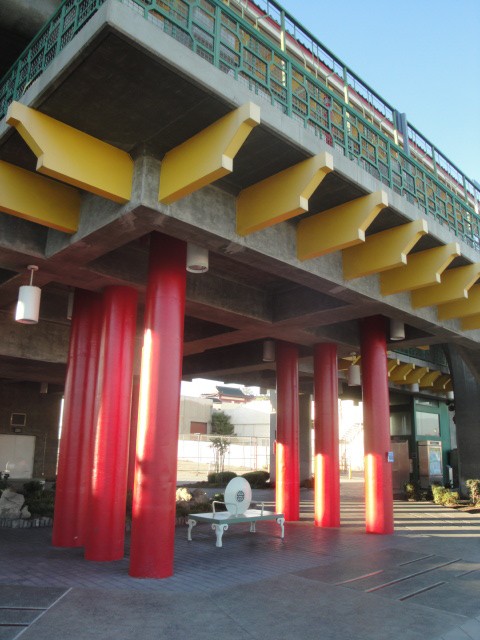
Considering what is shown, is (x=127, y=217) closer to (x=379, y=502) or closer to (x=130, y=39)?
(x=130, y=39)

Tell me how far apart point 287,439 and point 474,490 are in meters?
8.84

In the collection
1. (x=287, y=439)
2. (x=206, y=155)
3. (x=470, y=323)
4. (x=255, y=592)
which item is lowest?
(x=255, y=592)

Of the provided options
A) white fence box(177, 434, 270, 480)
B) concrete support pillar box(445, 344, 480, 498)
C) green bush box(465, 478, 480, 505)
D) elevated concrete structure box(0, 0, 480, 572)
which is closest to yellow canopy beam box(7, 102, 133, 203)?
elevated concrete structure box(0, 0, 480, 572)

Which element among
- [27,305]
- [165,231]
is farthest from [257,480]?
[165,231]

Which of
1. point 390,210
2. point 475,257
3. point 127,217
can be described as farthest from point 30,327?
point 475,257

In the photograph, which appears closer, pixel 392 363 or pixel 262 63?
pixel 262 63

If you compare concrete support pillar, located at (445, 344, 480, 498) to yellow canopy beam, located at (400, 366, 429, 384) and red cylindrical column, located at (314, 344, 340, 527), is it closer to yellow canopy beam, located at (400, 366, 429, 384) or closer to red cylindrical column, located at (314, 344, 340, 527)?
yellow canopy beam, located at (400, 366, 429, 384)

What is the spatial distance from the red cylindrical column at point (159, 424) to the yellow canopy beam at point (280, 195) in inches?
56.0

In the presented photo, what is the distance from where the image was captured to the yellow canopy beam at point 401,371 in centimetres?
2278

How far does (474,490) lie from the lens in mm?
Answer: 19297

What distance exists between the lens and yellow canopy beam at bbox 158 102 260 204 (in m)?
6.56

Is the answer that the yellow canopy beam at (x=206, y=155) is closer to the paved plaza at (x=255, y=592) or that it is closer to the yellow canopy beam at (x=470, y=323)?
the paved plaza at (x=255, y=592)

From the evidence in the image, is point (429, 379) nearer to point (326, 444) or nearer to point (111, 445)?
point (326, 444)

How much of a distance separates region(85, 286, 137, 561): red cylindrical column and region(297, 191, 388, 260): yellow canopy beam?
145 inches
